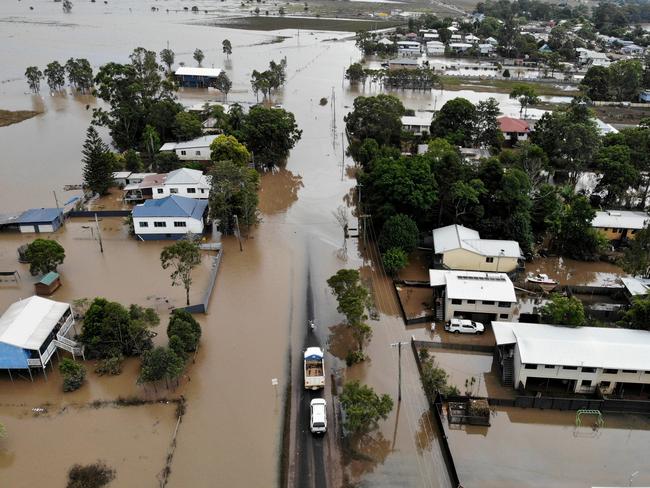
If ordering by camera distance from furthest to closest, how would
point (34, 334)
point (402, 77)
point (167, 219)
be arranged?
point (402, 77), point (167, 219), point (34, 334)

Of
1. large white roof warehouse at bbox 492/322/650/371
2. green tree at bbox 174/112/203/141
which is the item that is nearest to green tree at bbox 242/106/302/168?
green tree at bbox 174/112/203/141

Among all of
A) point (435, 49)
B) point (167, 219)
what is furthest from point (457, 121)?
point (435, 49)

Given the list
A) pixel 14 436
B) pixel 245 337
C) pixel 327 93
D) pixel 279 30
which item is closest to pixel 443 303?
pixel 245 337

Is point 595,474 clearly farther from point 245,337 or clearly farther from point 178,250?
point 178,250

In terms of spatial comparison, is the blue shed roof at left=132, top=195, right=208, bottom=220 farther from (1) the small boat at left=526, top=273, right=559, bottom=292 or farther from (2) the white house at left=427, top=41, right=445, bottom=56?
(2) the white house at left=427, top=41, right=445, bottom=56

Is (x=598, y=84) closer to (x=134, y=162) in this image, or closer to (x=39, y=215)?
(x=134, y=162)

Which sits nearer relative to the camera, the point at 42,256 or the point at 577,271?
the point at 42,256

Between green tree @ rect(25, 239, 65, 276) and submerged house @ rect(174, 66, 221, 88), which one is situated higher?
submerged house @ rect(174, 66, 221, 88)

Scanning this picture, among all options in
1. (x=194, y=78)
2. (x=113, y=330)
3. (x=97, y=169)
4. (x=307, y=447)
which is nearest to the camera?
(x=307, y=447)
